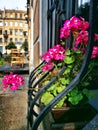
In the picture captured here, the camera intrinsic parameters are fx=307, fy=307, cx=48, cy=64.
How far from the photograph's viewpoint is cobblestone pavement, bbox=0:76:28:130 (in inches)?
194

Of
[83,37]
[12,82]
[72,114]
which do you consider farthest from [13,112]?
[83,37]

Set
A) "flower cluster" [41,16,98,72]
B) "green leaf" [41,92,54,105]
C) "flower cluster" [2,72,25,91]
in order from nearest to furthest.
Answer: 1. "flower cluster" [41,16,98,72]
2. "green leaf" [41,92,54,105]
3. "flower cluster" [2,72,25,91]

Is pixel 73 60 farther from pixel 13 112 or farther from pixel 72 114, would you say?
pixel 13 112

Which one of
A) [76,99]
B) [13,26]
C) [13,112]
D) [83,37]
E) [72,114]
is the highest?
[83,37]

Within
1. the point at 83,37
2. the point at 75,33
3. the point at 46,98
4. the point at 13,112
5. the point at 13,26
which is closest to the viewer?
the point at 83,37

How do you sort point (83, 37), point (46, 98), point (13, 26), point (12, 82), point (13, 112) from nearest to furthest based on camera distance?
point (83, 37) → point (46, 98) → point (12, 82) → point (13, 112) → point (13, 26)

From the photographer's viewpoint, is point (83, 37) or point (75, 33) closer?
point (83, 37)

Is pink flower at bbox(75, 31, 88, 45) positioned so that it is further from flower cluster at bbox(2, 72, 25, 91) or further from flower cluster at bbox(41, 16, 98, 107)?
flower cluster at bbox(2, 72, 25, 91)

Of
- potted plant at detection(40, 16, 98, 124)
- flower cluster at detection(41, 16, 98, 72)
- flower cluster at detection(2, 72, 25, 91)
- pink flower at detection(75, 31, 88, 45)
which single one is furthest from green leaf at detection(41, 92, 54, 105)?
pink flower at detection(75, 31, 88, 45)

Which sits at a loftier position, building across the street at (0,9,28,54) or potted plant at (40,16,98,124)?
potted plant at (40,16,98,124)

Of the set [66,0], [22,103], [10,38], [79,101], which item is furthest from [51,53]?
[10,38]

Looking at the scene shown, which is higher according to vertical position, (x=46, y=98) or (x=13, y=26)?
(x=46, y=98)

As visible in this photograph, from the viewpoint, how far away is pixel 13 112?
19.5 ft

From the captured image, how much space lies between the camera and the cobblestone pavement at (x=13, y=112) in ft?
16.2
